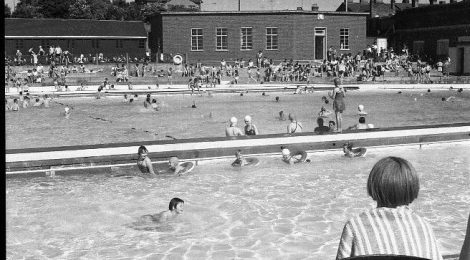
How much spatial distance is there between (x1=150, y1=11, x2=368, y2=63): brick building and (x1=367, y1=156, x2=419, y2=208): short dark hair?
1915 inches

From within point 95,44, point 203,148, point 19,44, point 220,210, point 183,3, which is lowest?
point 220,210

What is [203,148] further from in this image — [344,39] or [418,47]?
[418,47]

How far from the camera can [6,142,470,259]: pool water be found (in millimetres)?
8211

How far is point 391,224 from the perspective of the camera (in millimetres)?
2748

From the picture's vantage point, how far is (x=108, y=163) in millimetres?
12992

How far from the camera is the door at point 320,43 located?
5250 cm

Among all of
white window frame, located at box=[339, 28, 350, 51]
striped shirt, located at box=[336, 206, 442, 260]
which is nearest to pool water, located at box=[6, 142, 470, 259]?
striped shirt, located at box=[336, 206, 442, 260]

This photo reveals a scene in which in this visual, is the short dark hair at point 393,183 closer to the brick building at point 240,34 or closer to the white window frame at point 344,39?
the brick building at point 240,34

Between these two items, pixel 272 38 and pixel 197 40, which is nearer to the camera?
pixel 197 40

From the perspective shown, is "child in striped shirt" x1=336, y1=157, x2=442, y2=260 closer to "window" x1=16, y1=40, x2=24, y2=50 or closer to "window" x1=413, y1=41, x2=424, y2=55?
"window" x1=16, y1=40, x2=24, y2=50

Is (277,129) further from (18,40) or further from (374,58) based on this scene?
(18,40)

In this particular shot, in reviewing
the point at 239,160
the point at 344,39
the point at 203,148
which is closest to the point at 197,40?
the point at 344,39

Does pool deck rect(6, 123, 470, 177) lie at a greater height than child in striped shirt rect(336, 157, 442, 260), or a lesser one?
lesser

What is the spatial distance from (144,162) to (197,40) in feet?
130
